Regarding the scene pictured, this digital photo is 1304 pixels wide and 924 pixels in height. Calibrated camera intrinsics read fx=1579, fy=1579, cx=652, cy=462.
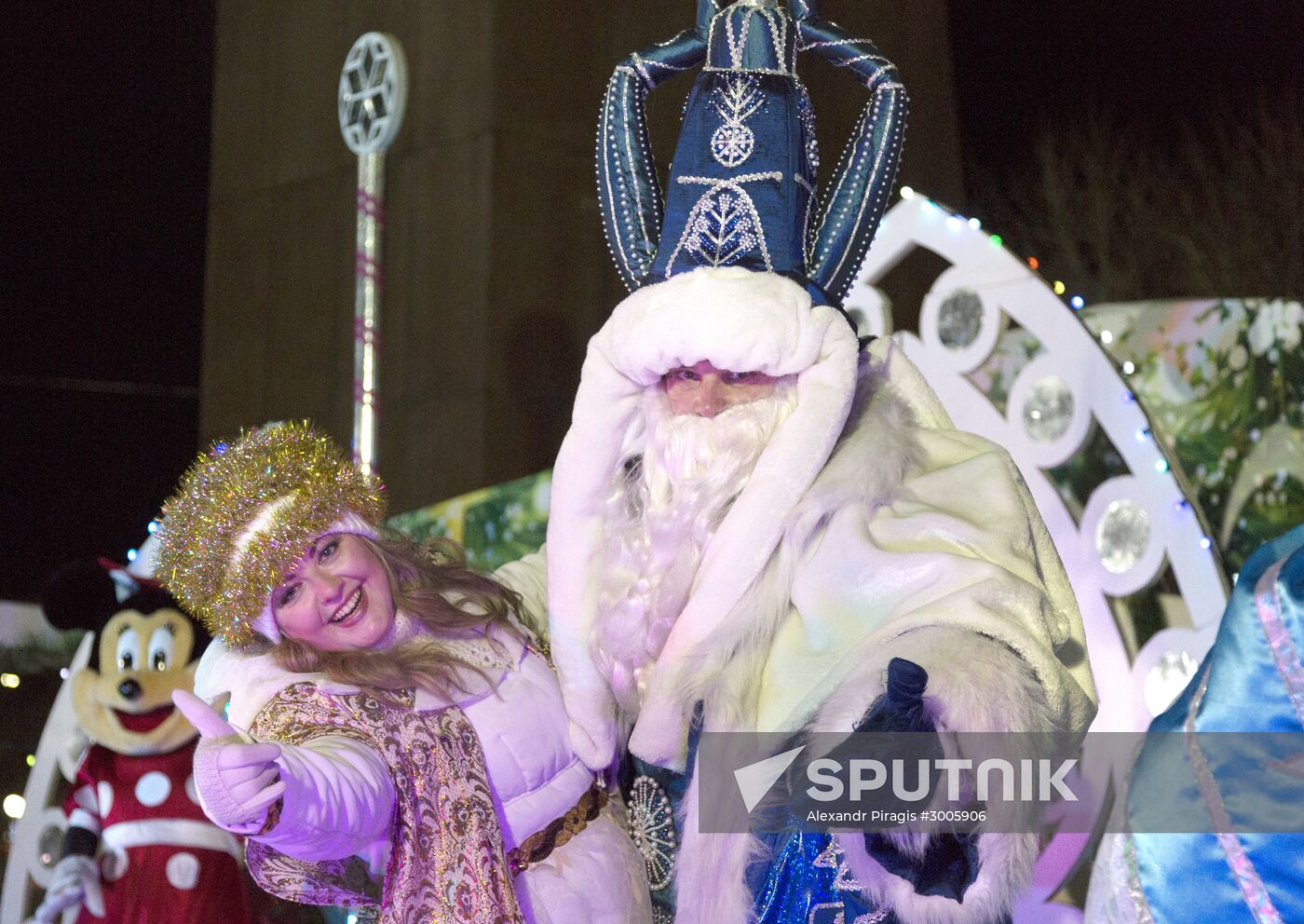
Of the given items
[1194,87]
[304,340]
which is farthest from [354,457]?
[1194,87]

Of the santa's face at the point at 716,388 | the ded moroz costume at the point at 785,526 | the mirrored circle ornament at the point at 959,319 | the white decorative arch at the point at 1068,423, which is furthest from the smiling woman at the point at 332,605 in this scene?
the mirrored circle ornament at the point at 959,319

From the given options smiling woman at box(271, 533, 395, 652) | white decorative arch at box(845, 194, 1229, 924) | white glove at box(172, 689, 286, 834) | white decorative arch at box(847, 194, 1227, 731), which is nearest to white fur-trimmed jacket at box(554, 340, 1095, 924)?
smiling woman at box(271, 533, 395, 652)

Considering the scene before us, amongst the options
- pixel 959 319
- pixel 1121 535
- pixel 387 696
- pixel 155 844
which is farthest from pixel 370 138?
pixel 387 696

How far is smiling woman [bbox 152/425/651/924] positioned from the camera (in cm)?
222

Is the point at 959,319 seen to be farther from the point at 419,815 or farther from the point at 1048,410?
the point at 419,815

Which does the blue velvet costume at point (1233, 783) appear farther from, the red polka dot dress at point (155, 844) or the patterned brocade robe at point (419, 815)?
the red polka dot dress at point (155, 844)

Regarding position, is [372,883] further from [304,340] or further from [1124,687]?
[304,340]

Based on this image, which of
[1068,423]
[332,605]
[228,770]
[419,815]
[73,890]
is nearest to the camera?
[228,770]

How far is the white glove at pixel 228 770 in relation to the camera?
1.85 metres

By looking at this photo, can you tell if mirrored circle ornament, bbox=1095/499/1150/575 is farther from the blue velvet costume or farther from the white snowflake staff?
the white snowflake staff

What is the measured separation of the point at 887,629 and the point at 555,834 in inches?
26.3

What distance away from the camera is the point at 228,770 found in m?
1.85

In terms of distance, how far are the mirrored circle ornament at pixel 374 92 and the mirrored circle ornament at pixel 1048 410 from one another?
250 centimetres

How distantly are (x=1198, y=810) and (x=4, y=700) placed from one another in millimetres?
4150
